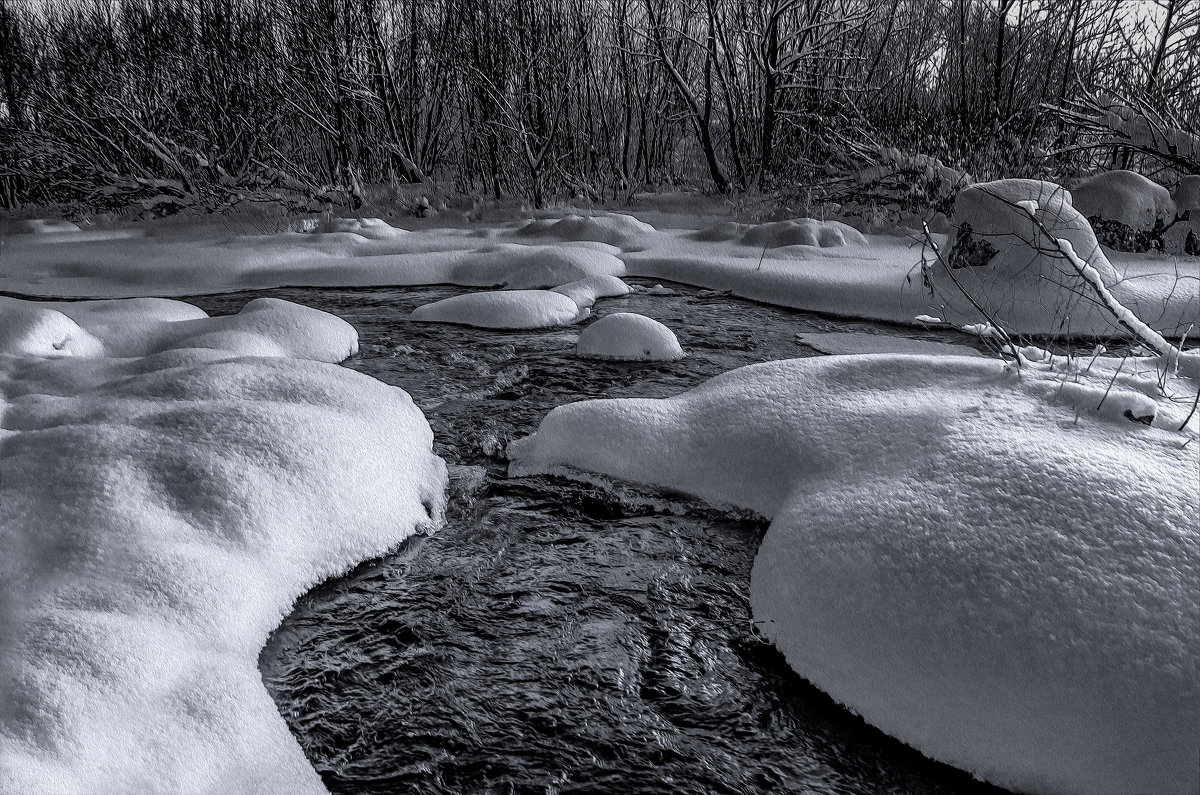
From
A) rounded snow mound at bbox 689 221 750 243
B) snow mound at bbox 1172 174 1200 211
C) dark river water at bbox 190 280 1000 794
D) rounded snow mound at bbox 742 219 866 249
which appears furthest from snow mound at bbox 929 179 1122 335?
dark river water at bbox 190 280 1000 794

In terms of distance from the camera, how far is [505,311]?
190 inches

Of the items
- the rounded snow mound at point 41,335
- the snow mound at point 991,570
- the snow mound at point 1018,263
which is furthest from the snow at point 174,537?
the snow mound at point 1018,263

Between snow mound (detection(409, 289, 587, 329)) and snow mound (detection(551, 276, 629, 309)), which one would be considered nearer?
snow mound (detection(409, 289, 587, 329))

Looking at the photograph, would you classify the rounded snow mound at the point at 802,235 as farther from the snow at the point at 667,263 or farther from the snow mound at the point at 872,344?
the snow mound at the point at 872,344

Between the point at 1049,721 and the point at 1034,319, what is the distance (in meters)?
3.61

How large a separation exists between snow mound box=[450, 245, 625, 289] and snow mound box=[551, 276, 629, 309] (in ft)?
0.58

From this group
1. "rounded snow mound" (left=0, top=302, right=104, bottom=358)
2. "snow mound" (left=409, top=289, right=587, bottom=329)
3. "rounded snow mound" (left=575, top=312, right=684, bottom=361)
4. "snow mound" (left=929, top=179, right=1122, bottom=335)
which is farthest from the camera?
"snow mound" (left=409, top=289, right=587, bottom=329)

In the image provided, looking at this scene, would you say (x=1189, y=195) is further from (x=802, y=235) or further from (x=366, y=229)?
(x=366, y=229)

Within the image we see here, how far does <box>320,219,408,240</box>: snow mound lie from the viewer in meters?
7.91

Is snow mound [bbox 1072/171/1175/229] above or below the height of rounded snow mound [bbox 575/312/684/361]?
above

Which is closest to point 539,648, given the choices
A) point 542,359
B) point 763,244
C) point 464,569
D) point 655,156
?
point 464,569

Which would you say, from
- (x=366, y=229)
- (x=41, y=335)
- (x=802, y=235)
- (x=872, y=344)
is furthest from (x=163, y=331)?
(x=802, y=235)

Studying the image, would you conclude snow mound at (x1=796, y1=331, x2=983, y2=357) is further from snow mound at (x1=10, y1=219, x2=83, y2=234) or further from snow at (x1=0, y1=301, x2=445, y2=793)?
snow mound at (x1=10, y1=219, x2=83, y2=234)

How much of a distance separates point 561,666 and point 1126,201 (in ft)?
20.1
